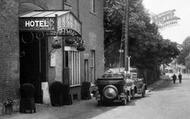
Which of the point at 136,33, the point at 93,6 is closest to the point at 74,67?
the point at 93,6

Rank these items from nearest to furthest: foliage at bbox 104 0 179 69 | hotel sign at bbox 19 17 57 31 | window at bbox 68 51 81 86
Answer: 1. hotel sign at bbox 19 17 57 31
2. window at bbox 68 51 81 86
3. foliage at bbox 104 0 179 69

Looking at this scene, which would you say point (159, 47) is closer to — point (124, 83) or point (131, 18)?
point (131, 18)

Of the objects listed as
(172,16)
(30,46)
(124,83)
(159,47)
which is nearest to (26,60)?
(30,46)

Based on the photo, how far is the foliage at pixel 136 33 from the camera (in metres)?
42.2

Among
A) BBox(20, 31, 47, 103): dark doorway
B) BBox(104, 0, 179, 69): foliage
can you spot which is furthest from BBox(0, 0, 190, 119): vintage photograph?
BBox(104, 0, 179, 69): foliage

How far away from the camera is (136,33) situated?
43.0 meters

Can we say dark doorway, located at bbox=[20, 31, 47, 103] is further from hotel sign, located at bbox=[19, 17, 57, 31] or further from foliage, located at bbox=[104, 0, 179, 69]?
foliage, located at bbox=[104, 0, 179, 69]

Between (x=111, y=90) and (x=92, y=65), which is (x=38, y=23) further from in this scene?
(x=92, y=65)

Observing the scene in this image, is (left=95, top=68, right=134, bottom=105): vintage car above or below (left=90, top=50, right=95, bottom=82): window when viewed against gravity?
below

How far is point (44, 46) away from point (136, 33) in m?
22.4

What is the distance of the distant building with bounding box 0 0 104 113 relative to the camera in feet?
57.6

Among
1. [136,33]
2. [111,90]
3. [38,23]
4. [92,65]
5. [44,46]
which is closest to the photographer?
[38,23]

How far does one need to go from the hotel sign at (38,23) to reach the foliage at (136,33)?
23.3 metres

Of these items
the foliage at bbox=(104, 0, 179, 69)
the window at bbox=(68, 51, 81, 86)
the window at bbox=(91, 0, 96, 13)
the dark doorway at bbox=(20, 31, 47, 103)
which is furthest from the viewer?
the foliage at bbox=(104, 0, 179, 69)
